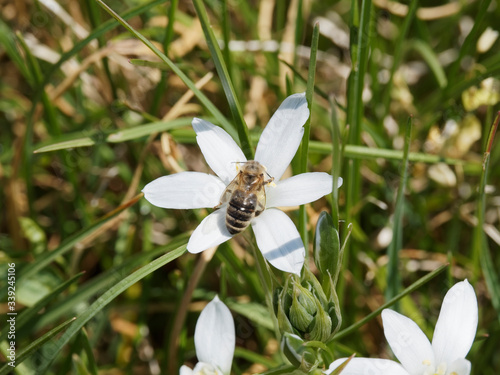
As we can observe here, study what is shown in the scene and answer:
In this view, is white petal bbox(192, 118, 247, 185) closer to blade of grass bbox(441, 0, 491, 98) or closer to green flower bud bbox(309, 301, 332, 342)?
green flower bud bbox(309, 301, 332, 342)

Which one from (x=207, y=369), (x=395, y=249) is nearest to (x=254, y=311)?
(x=395, y=249)

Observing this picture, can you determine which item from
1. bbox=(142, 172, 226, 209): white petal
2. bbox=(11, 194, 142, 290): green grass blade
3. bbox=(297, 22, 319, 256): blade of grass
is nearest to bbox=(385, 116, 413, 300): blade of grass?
bbox=(297, 22, 319, 256): blade of grass

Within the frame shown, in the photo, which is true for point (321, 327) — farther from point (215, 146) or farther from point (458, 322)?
point (215, 146)

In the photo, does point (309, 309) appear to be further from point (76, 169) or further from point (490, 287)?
point (76, 169)

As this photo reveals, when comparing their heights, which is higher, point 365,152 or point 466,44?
point 466,44

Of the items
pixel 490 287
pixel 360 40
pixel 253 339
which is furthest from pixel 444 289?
pixel 360 40

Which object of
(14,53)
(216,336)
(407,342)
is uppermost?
(14,53)
